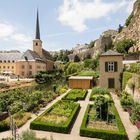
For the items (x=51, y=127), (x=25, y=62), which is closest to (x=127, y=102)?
(x=51, y=127)

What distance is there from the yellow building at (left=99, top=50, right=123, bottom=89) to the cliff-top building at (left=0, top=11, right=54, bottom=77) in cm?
3545

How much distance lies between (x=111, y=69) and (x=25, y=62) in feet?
126

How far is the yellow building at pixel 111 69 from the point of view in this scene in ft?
103

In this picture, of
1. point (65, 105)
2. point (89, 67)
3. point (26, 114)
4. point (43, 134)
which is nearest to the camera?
point (43, 134)

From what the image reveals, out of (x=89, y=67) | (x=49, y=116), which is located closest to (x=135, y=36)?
(x=89, y=67)

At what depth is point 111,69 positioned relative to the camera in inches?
1245

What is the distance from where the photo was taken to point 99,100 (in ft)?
54.0

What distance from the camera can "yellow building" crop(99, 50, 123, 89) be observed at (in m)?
31.2

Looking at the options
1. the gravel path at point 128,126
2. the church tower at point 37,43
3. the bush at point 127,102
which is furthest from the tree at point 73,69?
the gravel path at point 128,126

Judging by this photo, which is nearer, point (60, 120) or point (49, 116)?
point (60, 120)

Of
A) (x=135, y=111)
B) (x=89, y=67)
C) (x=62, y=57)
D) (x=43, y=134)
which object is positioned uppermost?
(x=62, y=57)

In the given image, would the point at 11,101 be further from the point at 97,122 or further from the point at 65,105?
the point at 97,122

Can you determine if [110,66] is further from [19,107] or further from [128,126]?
[19,107]

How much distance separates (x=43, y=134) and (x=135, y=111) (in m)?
7.46
